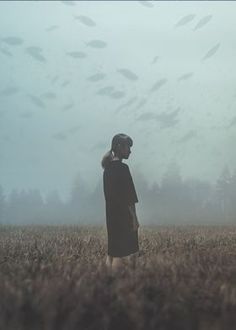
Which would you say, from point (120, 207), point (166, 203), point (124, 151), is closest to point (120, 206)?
point (120, 207)

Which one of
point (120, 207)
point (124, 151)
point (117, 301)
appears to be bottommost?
point (117, 301)

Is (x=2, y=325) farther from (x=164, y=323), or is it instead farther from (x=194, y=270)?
(x=194, y=270)

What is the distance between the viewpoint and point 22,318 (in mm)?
5254

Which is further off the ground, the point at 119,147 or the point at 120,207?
the point at 119,147

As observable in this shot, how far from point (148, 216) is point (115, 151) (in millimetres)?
87928

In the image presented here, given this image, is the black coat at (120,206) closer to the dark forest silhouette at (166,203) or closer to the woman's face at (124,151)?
the woman's face at (124,151)

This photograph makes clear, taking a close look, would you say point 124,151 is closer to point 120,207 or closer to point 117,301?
point 120,207

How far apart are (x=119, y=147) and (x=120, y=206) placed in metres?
0.82

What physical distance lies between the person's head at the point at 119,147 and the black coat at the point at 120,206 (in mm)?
83

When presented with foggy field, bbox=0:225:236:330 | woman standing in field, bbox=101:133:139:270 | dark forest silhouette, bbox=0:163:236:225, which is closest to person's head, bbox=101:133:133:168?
woman standing in field, bbox=101:133:139:270

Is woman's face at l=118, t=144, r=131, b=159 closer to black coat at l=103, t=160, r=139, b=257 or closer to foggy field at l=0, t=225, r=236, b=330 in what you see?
black coat at l=103, t=160, r=139, b=257

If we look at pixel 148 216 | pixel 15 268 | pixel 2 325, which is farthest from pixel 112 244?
pixel 148 216

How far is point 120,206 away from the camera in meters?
9.17

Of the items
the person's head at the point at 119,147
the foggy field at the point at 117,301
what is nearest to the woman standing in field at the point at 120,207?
the person's head at the point at 119,147
